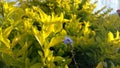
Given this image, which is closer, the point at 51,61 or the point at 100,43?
the point at 51,61

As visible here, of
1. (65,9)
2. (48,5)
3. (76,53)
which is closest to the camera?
(76,53)

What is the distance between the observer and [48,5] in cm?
251

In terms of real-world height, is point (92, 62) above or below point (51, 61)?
below

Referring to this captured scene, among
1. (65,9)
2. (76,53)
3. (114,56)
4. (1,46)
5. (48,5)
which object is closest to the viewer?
(1,46)

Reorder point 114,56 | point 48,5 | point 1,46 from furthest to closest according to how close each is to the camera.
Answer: point 48,5 < point 114,56 < point 1,46

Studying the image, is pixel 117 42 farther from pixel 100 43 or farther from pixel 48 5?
pixel 48 5

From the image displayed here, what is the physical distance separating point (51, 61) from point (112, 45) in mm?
359

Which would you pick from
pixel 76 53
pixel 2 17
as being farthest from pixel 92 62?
pixel 2 17

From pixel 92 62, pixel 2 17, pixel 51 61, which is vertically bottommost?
pixel 92 62

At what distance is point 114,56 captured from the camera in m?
1.29

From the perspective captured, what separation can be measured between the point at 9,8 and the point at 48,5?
45.6 inches

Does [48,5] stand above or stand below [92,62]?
above

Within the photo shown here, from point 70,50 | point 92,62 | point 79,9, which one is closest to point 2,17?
point 70,50

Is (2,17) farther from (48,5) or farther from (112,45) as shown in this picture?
(48,5)
